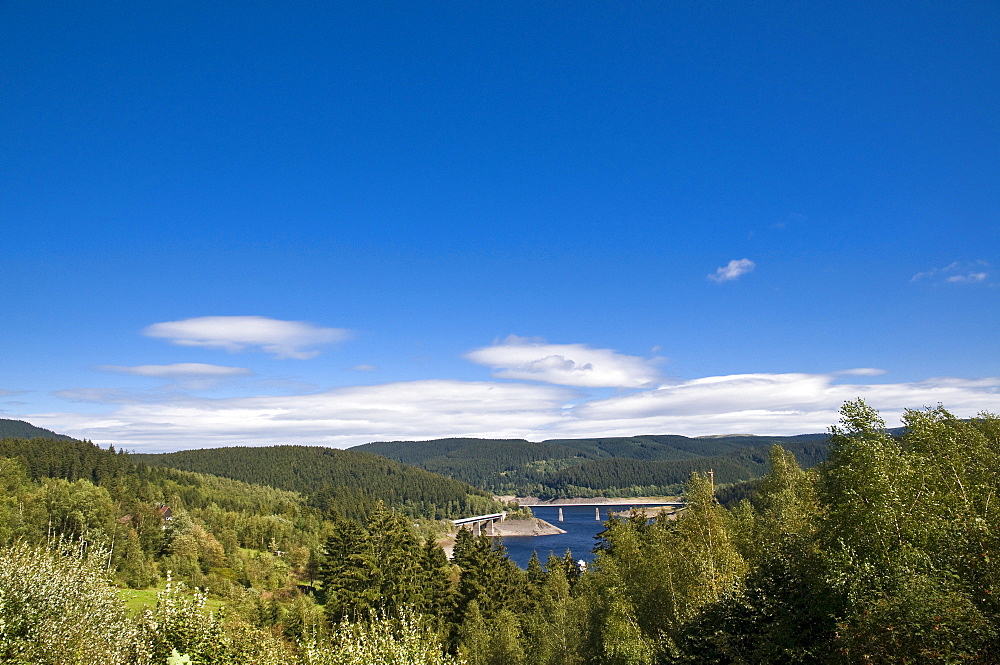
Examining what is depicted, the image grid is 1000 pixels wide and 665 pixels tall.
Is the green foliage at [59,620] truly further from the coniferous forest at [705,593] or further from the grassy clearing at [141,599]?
the grassy clearing at [141,599]

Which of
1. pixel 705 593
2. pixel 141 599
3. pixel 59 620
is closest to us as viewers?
pixel 59 620

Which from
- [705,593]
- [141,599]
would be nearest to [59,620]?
[705,593]

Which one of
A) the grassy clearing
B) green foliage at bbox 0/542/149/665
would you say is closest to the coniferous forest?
green foliage at bbox 0/542/149/665

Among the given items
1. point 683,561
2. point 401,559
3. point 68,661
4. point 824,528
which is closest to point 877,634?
point 824,528

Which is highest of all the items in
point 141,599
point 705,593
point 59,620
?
point 59,620

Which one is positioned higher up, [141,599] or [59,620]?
[59,620]

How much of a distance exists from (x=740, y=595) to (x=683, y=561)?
Answer: 906cm

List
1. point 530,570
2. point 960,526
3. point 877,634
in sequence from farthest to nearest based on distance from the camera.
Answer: point 530,570, point 960,526, point 877,634

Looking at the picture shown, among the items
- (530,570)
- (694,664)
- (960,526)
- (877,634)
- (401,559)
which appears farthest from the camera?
(530,570)

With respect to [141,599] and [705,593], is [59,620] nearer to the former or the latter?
[705,593]

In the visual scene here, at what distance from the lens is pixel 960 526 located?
18.6 metres

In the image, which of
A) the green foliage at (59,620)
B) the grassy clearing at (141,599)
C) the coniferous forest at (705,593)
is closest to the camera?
the coniferous forest at (705,593)

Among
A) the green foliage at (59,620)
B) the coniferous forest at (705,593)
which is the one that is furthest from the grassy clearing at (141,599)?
the green foliage at (59,620)

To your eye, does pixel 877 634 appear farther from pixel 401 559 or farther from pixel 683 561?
pixel 401 559
